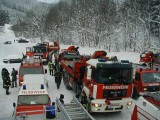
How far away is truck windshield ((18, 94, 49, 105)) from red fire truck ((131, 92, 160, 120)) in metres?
3.92

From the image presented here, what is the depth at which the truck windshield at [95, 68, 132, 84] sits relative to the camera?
11.8m

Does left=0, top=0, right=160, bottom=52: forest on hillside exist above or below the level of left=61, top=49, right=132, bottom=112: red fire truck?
above

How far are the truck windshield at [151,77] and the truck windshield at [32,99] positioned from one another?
6507mm

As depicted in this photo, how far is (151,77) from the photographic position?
50.5 ft

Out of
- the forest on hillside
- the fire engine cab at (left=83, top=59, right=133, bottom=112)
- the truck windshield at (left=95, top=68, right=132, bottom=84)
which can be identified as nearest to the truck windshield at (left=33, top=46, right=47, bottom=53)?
the forest on hillside

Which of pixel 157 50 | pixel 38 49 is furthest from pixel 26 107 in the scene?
pixel 38 49

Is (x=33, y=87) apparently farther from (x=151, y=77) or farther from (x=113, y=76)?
(x=151, y=77)

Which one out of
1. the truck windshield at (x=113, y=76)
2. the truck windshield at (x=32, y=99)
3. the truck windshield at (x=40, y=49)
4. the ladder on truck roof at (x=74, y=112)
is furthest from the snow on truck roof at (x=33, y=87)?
the truck windshield at (x=40, y=49)

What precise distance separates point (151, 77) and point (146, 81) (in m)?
0.47

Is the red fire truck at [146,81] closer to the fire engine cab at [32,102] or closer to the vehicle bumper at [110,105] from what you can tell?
the vehicle bumper at [110,105]

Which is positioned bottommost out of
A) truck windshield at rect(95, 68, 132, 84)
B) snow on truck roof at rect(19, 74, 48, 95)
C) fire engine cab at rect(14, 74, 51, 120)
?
fire engine cab at rect(14, 74, 51, 120)

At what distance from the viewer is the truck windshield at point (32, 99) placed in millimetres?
11227

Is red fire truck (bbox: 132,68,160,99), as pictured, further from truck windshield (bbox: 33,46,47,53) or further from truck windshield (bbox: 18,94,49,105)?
truck windshield (bbox: 33,46,47,53)

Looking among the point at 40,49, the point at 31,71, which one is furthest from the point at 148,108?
the point at 40,49
